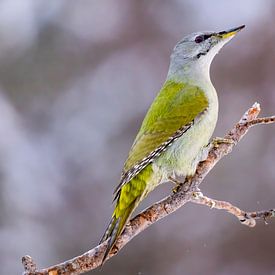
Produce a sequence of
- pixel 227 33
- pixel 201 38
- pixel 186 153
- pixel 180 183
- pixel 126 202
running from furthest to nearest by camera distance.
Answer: pixel 201 38 < pixel 227 33 < pixel 186 153 < pixel 180 183 < pixel 126 202

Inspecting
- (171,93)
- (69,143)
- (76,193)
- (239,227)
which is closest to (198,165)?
(171,93)

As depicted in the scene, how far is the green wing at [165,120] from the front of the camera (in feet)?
12.4

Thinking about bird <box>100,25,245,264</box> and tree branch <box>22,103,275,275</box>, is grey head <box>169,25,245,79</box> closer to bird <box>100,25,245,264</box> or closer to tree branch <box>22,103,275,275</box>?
bird <box>100,25,245,264</box>

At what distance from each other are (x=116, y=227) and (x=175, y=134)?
0.81m

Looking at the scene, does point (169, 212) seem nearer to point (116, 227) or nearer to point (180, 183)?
point (116, 227)

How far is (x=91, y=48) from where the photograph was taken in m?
7.39

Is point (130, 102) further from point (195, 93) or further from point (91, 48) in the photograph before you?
point (195, 93)

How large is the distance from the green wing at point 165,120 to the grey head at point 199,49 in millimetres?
228

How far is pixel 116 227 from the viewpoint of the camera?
3305 mm

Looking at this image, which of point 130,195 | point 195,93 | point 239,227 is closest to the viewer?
point 130,195

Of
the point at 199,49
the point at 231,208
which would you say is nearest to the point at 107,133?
the point at 199,49

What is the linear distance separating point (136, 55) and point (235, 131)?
365 centimetres

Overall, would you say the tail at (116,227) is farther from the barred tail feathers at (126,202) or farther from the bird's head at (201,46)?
the bird's head at (201,46)

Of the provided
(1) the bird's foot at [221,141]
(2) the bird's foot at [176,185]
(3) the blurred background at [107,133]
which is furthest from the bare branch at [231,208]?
(3) the blurred background at [107,133]
